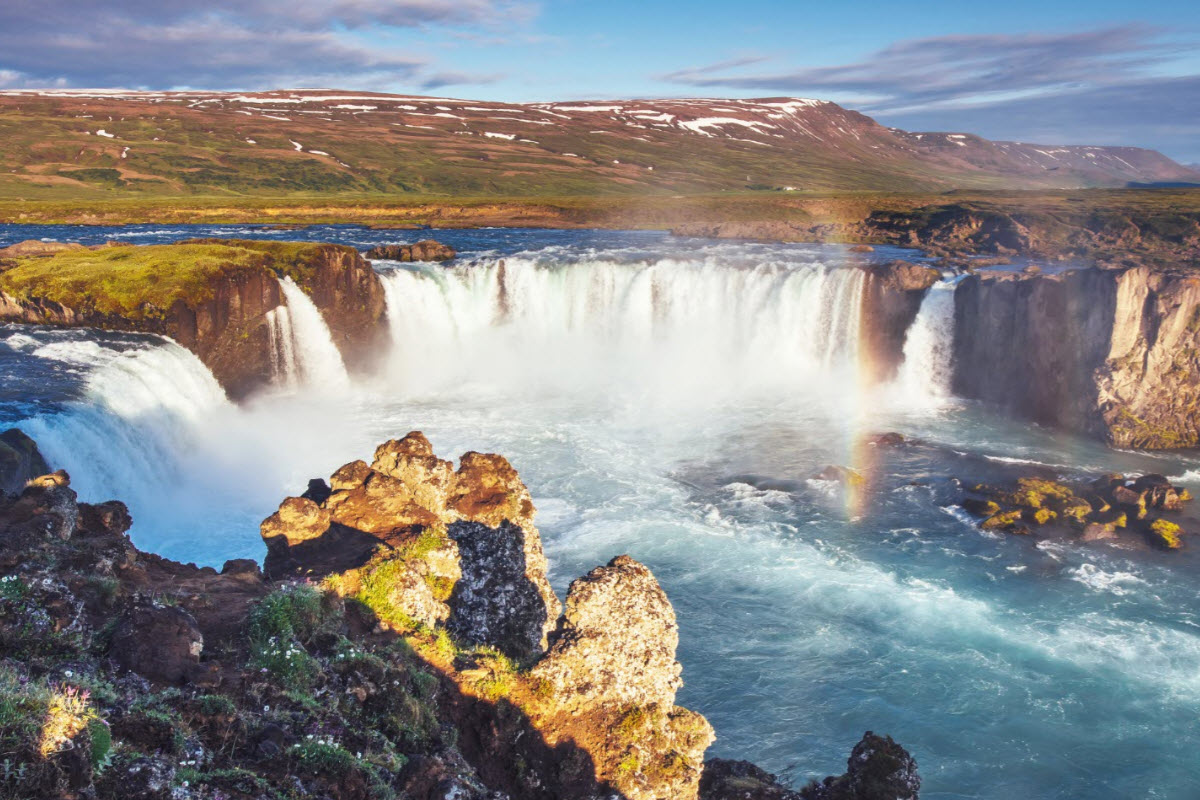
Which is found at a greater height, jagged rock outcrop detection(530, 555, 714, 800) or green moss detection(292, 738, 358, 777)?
green moss detection(292, 738, 358, 777)

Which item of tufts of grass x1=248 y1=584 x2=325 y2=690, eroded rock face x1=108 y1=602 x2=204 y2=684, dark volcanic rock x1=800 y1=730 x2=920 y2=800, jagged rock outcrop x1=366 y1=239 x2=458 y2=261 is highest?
jagged rock outcrop x1=366 y1=239 x2=458 y2=261

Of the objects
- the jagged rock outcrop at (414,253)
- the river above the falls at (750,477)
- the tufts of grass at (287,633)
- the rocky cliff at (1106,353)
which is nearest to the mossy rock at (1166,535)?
the river above the falls at (750,477)

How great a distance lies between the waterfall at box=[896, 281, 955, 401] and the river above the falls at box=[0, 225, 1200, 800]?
0.13 metres

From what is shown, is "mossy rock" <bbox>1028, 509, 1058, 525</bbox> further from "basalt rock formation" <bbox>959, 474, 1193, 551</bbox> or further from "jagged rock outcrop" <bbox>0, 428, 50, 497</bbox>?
"jagged rock outcrop" <bbox>0, 428, 50, 497</bbox>

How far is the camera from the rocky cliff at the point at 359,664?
6457mm

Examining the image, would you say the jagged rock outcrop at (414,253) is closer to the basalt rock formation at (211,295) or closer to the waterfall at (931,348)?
the basalt rock formation at (211,295)

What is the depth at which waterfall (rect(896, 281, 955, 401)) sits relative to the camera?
1879 inches

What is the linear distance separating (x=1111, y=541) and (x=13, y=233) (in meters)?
87.1

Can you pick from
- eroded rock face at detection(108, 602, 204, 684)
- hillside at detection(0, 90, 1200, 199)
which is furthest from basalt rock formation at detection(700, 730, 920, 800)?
hillside at detection(0, 90, 1200, 199)

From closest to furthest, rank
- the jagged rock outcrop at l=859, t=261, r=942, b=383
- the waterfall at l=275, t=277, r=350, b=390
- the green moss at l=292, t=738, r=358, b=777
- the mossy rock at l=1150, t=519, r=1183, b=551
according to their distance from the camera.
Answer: the green moss at l=292, t=738, r=358, b=777 → the mossy rock at l=1150, t=519, r=1183, b=551 → the waterfall at l=275, t=277, r=350, b=390 → the jagged rock outcrop at l=859, t=261, r=942, b=383

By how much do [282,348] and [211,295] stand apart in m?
5.33

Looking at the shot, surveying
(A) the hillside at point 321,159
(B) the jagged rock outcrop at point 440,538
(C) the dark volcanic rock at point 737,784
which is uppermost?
(A) the hillside at point 321,159

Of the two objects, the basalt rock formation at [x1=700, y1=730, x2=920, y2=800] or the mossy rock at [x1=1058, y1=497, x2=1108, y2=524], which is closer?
the basalt rock formation at [x1=700, y1=730, x2=920, y2=800]

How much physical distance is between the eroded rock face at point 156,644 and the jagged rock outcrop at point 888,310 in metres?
46.1
